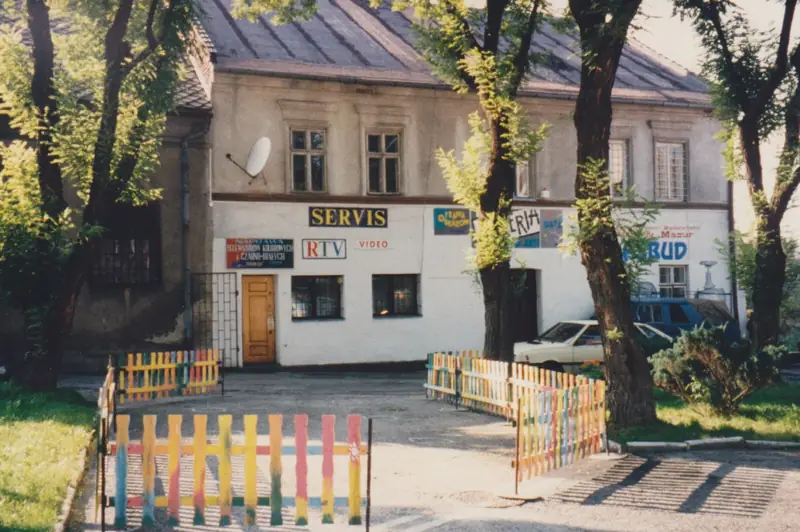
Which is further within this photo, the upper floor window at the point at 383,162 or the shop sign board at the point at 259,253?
the upper floor window at the point at 383,162

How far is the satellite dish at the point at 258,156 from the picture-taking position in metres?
21.1

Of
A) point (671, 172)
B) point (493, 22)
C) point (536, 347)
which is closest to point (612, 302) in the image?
point (493, 22)

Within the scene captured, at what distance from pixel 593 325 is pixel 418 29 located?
8045 mm

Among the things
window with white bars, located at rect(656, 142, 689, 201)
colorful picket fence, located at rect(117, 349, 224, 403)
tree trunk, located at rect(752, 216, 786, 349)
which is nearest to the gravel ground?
colorful picket fence, located at rect(117, 349, 224, 403)

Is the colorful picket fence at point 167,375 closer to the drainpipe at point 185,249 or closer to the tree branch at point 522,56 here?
the drainpipe at point 185,249

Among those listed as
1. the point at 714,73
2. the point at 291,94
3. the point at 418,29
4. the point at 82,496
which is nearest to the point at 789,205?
the point at 714,73

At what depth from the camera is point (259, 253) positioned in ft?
72.8

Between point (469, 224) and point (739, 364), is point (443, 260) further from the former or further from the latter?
point (739, 364)

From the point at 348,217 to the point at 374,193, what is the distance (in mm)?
1053

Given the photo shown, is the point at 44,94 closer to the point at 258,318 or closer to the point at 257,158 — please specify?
the point at 257,158

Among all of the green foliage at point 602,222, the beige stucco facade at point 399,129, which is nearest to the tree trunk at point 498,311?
the green foliage at point 602,222

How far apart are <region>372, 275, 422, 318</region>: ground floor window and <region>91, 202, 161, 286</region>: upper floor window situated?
5.95 meters

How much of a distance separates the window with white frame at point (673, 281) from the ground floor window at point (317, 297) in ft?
34.9

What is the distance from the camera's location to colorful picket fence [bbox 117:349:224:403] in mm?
15406
